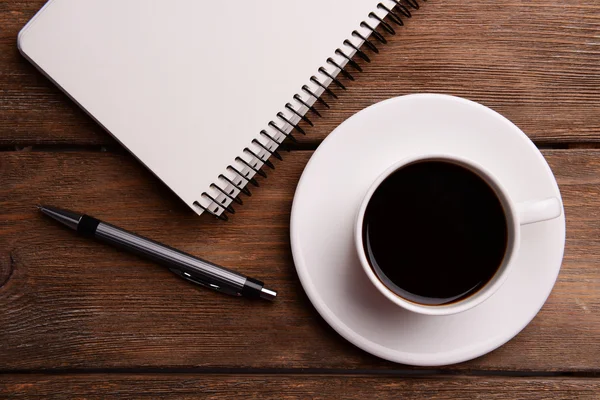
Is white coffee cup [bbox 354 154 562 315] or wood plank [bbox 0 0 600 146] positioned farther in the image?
wood plank [bbox 0 0 600 146]

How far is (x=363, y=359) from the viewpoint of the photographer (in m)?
0.60

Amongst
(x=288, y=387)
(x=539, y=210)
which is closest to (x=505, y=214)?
(x=539, y=210)

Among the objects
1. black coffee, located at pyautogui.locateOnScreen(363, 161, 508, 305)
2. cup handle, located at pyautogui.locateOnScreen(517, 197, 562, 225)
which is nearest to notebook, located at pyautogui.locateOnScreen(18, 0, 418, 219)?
black coffee, located at pyautogui.locateOnScreen(363, 161, 508, 305)

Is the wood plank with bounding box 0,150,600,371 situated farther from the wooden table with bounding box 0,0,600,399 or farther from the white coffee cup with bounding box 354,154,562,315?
the white coffee cup with bounding box 354,154,562,315

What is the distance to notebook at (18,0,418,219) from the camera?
57 centimetres

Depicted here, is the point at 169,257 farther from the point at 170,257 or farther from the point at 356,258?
the point at 356,258

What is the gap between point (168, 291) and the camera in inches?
24.0

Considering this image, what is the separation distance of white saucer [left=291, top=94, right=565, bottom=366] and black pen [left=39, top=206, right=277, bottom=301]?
7 cm

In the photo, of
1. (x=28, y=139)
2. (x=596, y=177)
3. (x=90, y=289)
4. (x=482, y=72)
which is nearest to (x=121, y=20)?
(x=28, y=139)

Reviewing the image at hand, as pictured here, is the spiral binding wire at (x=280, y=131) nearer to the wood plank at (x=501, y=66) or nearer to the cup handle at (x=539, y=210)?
the wood plank at (x=501, y=66)

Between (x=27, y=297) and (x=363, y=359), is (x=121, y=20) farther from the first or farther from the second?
(x=363, y=359)

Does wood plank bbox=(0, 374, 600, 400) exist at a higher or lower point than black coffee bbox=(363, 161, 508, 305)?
lower

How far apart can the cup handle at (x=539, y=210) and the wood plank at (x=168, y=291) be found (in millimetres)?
142

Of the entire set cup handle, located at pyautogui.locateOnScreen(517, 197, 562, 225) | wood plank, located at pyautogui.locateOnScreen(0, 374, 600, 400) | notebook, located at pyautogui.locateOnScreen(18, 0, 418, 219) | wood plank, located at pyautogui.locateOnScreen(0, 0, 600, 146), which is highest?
wood plank, located at pyautogui.locateOnScreen(0, 0, 600, 146)
